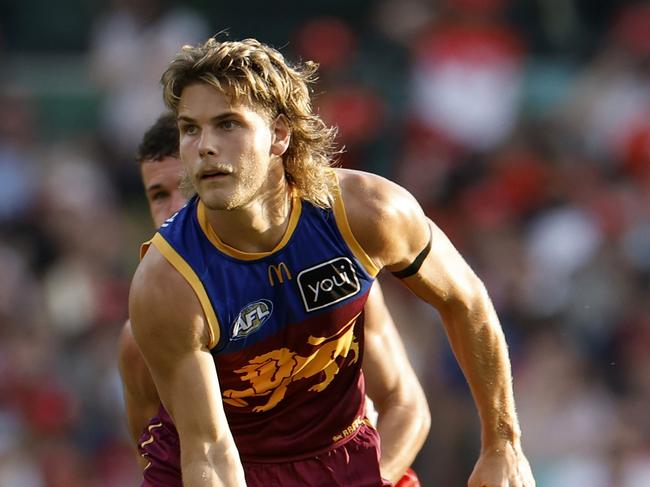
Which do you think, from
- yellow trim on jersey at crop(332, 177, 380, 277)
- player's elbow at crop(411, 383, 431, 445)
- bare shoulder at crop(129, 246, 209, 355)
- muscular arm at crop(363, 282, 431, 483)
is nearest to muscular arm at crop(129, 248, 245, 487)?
bare shoulder at crop(129, 246, 209, 355)

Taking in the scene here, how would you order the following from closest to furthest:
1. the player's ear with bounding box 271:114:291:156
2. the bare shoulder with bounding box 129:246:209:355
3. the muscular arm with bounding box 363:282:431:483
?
the bare shoulder with bounding box 129:246:209:355, the player's ear with bounding box 271:114:291:156, the muscular arm with bounding box 363:282:431:483

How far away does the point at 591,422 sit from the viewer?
8648 millimetres

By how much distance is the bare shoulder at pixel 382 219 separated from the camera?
4738 mm

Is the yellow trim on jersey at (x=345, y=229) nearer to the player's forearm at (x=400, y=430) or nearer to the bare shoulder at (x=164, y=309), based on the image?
the bare shoulder at (x=164, y=309)

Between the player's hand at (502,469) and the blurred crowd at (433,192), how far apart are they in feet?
11.5

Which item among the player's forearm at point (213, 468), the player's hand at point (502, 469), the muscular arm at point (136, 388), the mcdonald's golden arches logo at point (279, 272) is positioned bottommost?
the player's hand at point (502, 469)

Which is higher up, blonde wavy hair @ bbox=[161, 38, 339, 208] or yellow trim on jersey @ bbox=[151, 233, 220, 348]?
blonde wavy hair @ bbox=[161, 38, 339, 208]

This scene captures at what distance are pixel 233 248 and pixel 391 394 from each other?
1225 mm

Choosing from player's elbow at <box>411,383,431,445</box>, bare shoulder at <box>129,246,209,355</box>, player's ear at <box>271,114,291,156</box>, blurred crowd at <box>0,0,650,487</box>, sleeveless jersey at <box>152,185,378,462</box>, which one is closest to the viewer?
bare shoulder at <box>129,246,209,355</box>

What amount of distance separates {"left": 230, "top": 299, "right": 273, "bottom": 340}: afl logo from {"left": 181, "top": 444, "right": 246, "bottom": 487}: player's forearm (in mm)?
372

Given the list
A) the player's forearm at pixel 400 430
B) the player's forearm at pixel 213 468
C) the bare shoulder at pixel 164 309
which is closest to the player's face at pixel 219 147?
the bare shoulder at pixel 164 309

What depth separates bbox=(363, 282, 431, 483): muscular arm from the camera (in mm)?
5504

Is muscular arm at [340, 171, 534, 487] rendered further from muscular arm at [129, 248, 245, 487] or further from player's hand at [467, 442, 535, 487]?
muscular arm at [129, 248, 245, 487]

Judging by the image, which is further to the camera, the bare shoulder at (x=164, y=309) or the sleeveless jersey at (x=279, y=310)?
the sleeveless jersey at (x=279, y=310)
